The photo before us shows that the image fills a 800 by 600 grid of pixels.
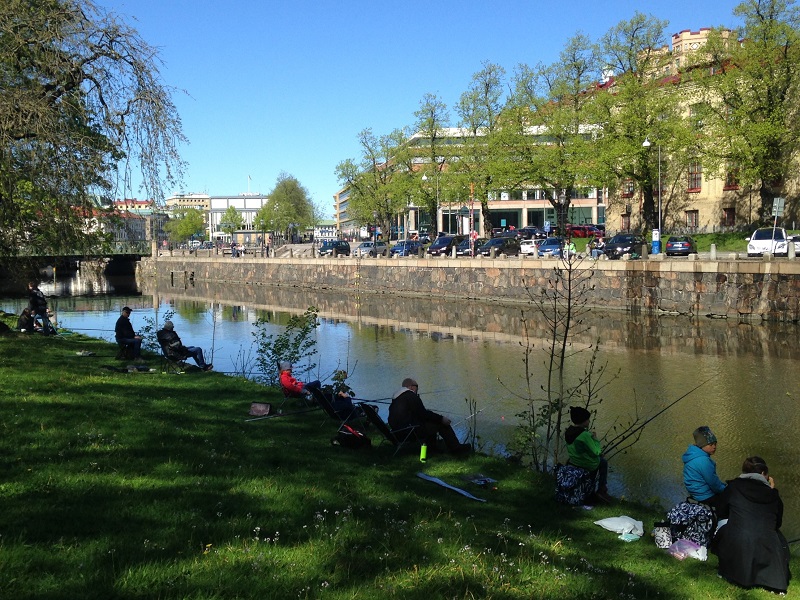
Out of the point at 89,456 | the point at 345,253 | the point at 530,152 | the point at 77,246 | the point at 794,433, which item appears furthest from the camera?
the point at 345,253

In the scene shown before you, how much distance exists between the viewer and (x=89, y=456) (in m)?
7.18

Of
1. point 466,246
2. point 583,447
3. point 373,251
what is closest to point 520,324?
point 466,246

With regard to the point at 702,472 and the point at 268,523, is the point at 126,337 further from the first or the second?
the point at 702,472

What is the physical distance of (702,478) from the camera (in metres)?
7.56

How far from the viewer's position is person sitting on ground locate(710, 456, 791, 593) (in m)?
5.96

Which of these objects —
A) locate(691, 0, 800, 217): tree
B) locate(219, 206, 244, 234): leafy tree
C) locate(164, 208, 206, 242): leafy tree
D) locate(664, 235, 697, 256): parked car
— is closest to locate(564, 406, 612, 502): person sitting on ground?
locate(664, 235, 697, 256): parked car

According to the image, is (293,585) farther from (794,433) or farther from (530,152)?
(530,152)

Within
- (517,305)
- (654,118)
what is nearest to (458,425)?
(517,305)

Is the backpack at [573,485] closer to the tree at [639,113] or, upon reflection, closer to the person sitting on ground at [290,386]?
the person sitting on ground at [290,386]

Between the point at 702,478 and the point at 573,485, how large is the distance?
1311mm

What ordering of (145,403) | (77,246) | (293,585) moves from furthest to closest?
(77,246) < (145,403) < (293,585)

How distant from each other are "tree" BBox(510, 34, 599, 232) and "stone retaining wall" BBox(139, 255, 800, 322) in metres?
11.3

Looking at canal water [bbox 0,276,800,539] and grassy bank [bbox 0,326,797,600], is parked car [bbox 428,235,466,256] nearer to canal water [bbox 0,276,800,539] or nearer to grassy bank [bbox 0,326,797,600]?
canal water [bbox 0,276,800,539]

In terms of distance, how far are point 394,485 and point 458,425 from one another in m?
6.81
